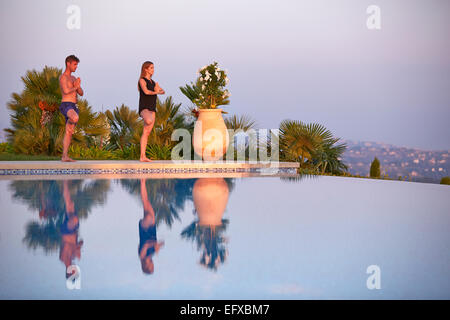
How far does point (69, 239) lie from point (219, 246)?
111cm

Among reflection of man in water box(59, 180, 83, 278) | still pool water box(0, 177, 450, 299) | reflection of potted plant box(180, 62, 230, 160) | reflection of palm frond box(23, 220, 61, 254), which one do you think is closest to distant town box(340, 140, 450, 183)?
reflection of potted plant box(180, 62, 230, 160)

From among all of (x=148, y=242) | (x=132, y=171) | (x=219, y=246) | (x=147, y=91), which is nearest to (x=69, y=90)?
(x=147, y=91)

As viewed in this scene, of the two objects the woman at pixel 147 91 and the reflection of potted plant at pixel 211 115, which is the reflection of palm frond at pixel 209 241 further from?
the reflection of potted plant at pixel 211 115

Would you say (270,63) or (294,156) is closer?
(294,156)

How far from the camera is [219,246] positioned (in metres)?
3.11

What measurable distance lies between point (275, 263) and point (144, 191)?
12.2ft

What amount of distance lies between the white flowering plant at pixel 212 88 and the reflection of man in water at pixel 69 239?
18.5 ft

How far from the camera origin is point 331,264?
2.74 metres

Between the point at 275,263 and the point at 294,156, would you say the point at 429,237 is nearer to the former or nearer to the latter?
the point at 275,263

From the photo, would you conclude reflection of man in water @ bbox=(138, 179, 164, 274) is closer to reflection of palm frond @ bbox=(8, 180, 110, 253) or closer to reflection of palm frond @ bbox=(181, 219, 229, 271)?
reflection of palm frond @ bbox=(181, 219, 229, 271)

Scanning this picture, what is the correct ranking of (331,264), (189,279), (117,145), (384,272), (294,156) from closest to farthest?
(189,279)
(384,272)
(331,264)
(294,156)
(117,145)

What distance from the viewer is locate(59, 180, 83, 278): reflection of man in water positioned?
9.15ft

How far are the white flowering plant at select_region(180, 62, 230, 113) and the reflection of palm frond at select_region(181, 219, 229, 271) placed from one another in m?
6.18
